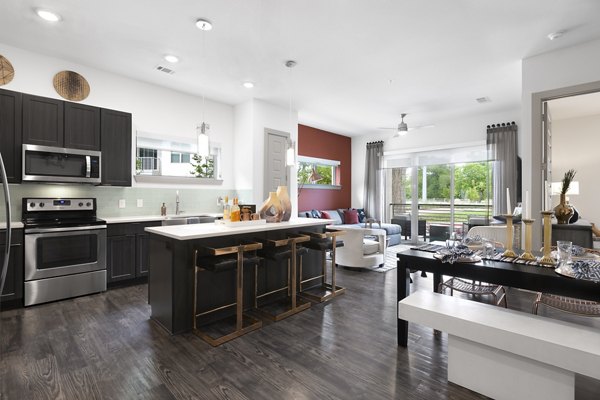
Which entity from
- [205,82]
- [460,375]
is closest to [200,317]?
[460,375]

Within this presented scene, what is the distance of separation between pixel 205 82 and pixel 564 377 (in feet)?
17.0

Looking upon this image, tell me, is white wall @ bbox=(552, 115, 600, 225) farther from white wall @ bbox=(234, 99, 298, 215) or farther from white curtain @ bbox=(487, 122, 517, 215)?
white wall @ bbox=(234, 99, 298, 215)

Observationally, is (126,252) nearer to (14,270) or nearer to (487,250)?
(14,270)

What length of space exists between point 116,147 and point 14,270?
74.6 inches

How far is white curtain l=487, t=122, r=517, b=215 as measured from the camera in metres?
6.05

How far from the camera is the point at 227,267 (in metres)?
2.64

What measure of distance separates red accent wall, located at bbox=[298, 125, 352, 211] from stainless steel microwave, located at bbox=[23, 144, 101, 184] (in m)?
4.51

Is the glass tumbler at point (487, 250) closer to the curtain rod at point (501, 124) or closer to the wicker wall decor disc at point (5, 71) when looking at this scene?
the curtain rod at point (501, 124)

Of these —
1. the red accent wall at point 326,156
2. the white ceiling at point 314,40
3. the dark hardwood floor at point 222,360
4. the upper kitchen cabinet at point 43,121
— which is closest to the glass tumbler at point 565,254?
the dark hardwood floor at point 222,360

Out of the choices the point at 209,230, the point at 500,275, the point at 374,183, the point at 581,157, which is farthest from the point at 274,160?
the point at 581,157

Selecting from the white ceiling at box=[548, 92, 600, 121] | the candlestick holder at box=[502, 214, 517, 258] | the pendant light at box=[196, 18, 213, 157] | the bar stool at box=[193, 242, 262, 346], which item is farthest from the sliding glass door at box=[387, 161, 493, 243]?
the pendant light at box=[196, 18, 213, 157]

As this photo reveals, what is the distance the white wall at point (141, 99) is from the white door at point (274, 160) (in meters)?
0.74

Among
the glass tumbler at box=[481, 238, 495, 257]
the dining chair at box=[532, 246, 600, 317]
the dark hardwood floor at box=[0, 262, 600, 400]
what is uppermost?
the glass tumbler at box=[481, 238, 495, 257]

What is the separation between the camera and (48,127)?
3707 millimetres
